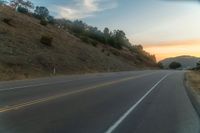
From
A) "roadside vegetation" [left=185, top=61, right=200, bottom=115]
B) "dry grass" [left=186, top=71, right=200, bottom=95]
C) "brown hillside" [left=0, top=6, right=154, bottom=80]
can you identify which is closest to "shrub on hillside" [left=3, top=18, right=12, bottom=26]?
"brown hillside" [left=0, top=6, right=154, bottom=80]

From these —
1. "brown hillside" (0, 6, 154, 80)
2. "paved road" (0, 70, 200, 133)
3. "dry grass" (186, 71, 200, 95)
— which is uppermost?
"brown hillside" (0, 6, 154, 80)

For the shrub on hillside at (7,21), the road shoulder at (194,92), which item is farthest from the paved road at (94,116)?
the shrub on hillside at (7,21)

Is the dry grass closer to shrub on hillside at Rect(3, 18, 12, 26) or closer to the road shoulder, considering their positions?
the road shoulder

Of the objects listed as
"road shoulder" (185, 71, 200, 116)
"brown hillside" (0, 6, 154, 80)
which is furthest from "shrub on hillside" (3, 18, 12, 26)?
"road shoulder" (185, 71, 200, 116)

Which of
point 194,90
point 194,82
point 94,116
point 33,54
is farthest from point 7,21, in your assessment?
point 94,116

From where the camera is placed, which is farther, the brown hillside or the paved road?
the brown hillside

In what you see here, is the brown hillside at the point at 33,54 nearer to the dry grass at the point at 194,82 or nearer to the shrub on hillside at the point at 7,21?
the shrub on hillside at the point at 7,21

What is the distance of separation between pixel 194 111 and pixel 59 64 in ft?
Answer: 127

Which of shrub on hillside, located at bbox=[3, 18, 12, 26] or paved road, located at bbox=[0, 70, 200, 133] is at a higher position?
shrub on hillside, located at bbox=[3, 18, 12, 26]

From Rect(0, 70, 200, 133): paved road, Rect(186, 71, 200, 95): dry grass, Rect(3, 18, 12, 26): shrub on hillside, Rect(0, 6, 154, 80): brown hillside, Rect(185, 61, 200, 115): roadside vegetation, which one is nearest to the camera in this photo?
Rect(0, 70, 200, 133): paved road

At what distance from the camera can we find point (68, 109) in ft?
49.1

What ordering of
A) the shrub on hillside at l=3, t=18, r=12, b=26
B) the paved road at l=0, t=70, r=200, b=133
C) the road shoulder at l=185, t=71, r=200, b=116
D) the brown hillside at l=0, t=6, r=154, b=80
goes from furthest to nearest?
the shrub on hillside at l=3, t=18, r=12, b=26
the brown hillside at l=0, t=6, r=154, b=80
the road shoulder at l=185, t=71, r=200, b=116
the paved road at l=0, t=70, r=200, b=133

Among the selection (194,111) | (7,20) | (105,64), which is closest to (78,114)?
(194,111)

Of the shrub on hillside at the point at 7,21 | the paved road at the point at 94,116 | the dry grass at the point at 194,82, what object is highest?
the shrub on hillside at the point at 7,21
